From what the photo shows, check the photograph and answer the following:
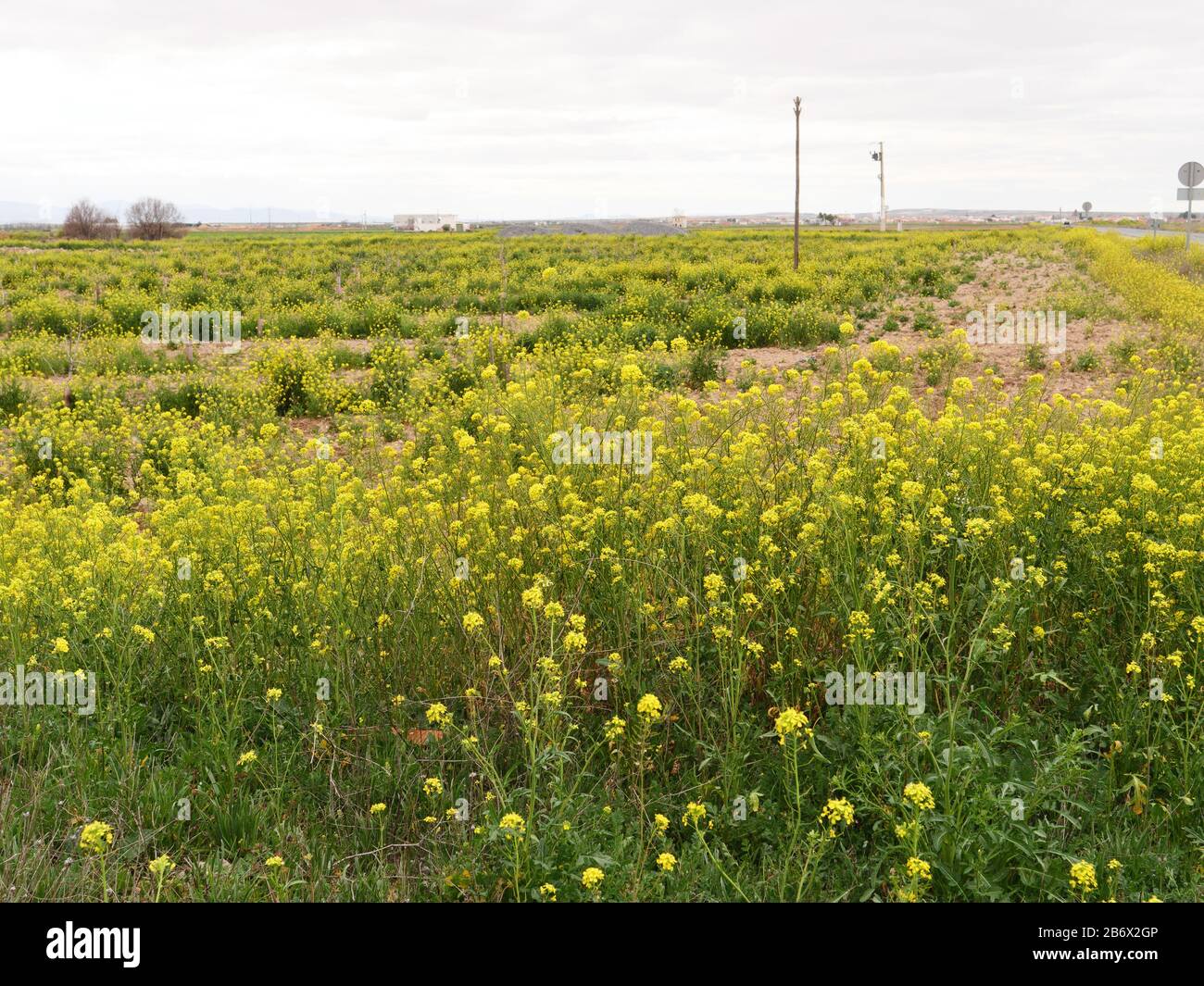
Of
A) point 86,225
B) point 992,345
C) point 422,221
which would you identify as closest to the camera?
point 992,345

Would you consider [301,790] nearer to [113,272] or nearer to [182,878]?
[182,878]

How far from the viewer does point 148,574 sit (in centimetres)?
502

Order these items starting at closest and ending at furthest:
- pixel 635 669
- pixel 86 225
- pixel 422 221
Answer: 1. pixel 635 669
2. pixel 86 225
3. pixel 422 221

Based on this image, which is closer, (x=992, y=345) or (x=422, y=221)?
(x=992, y=345)

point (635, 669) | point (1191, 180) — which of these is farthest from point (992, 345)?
point (1191, 180)

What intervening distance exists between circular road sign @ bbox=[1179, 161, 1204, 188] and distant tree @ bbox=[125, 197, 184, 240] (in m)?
75.0

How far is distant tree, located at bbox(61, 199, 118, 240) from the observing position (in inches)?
2849

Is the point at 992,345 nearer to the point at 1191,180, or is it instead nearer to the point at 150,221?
the point at 1191,180

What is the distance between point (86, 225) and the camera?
7312 cm

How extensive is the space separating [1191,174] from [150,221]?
78.0 metres

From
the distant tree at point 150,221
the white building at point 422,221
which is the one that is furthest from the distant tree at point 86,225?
the white building at point 422,221

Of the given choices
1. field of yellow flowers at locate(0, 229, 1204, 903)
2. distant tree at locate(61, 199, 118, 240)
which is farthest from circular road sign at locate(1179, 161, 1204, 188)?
distant tree at locate(61, 199, 118, 240)

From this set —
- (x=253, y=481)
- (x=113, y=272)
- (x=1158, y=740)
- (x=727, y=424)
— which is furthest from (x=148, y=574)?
(x=113, y=272)
